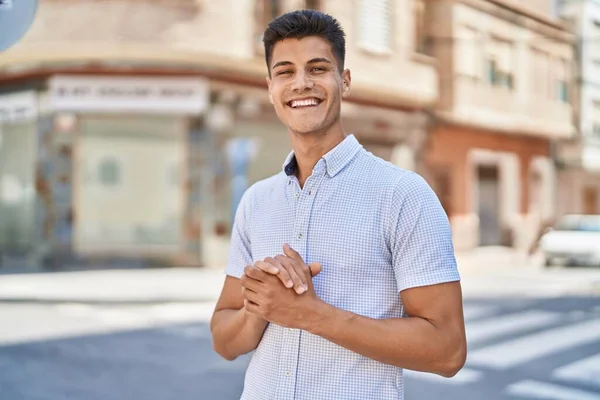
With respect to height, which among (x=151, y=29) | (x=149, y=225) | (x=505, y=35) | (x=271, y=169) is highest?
(x=505, y=35)

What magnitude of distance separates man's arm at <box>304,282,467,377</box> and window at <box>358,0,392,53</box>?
18286 millimetres

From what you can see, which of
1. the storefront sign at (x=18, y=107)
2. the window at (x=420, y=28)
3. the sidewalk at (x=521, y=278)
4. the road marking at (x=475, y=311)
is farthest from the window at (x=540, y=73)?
the storefront sign at (x=18, y=107)

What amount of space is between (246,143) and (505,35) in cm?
1221

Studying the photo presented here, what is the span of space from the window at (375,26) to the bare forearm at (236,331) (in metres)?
18.0

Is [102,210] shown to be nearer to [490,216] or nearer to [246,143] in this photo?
[246,143]

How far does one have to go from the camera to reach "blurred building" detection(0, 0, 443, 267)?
621 inches

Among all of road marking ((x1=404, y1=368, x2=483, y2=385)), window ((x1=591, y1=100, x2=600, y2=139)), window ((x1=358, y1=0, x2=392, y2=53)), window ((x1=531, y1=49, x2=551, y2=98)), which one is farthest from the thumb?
window ((x1=591, y1=100, x2=600, y2=139))

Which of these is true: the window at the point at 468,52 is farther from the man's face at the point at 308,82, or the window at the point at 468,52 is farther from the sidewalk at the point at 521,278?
the man's face at the point at 308,82

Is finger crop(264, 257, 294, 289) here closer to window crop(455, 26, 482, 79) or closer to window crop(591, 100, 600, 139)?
window crop(455, 26, 482, 79)

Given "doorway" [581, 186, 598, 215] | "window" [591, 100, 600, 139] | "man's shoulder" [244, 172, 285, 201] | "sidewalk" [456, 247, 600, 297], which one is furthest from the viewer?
"doorway" [581, 186, 598, 215]

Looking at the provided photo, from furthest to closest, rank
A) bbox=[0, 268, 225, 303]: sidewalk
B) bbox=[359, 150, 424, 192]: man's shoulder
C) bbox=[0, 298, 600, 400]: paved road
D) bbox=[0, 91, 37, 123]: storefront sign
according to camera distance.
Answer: bbox=[0, 91, 37, 123]: storefront sign
bbox=[0, 268, 225, 303]: sidewalk
bbox=[0, 298, 600, 400]: paved road
bbox=[359, 150, 424, 192]: man's shoulder

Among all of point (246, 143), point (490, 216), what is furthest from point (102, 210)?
point (490, 216)

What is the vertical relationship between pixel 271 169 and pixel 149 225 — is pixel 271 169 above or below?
above

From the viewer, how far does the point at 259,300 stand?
4.94 feet
